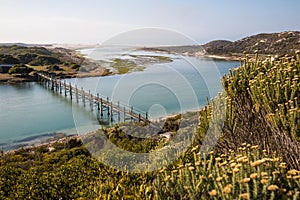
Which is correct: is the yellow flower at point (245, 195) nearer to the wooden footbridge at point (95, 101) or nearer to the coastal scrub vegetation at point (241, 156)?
the coastal scrub vegetation at point (241, 156)

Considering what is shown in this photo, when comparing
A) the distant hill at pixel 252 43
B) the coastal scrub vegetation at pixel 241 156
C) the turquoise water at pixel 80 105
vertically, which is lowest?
the turquoise water at pixel 80 105

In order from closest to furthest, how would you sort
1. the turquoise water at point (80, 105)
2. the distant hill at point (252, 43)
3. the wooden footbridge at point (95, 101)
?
the turquoise water at point (80, 105) → the wooden footbridge at point (95, 101) → the distant hill at point (252, 43)

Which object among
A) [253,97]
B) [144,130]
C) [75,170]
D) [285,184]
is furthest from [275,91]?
[144,130]

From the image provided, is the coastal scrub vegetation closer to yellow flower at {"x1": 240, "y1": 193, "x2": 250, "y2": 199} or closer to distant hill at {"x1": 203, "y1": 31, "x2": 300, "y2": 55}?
yellow flower at {"x1": 240, "y1": 193, "x2": 250, "y2": 199}

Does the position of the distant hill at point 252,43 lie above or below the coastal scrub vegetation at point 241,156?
above

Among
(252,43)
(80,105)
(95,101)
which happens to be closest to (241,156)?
(95,101)

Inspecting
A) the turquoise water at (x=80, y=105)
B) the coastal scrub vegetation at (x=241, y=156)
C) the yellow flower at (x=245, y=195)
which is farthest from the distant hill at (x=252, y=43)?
the yellow flower at (x=245, y=195)

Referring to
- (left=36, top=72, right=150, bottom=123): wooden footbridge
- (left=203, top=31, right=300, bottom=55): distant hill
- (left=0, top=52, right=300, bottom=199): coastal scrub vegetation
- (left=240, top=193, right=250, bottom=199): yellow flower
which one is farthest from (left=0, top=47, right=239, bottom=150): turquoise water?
(left=203, top=31, right=300, bottom=55): distant hill
